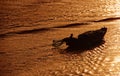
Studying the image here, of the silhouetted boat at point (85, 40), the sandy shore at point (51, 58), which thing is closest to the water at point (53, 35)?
the sandy shore at point (51, 58)

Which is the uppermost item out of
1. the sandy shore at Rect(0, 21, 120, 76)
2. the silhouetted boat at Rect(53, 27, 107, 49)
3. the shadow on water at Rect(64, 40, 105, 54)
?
the silhouetted boat at Rect(53, 27, 107, 49)

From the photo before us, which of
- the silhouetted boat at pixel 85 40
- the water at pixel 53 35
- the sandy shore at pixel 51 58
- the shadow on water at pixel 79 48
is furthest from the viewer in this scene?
the shadow on water at pixel 79 48

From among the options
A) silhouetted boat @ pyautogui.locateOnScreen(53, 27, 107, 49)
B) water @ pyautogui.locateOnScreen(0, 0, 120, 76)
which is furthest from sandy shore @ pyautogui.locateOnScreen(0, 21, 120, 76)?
silhouetted boat @ pyautogui.locateOnScreen(53, 27, 107, 49)

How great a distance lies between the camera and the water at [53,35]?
6.80m

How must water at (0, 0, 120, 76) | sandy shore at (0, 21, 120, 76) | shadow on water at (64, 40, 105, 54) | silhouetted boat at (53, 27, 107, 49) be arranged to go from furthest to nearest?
shadow on water at (64, 40, 105, 54)
silhouetted boat at (53, 27, 107, 49)
water at (0, 0, 120, 76)
sandy shore at (0, 21, 120, 76)

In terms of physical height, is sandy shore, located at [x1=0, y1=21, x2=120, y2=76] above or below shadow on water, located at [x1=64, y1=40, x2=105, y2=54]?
below

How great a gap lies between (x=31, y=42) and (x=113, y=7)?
396 cm

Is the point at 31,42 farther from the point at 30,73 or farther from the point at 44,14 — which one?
the point at 44,14

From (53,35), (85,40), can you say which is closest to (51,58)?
(85,40)

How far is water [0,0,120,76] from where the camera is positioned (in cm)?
680

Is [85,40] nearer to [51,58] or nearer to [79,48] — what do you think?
[79,48]

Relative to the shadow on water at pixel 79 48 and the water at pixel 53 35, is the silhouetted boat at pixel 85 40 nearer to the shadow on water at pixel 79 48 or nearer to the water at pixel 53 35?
the shadow on water at pixel 79 48

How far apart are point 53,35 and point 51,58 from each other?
Result: 1.54 meters

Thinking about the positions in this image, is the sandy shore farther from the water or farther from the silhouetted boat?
the silhouetted boat
